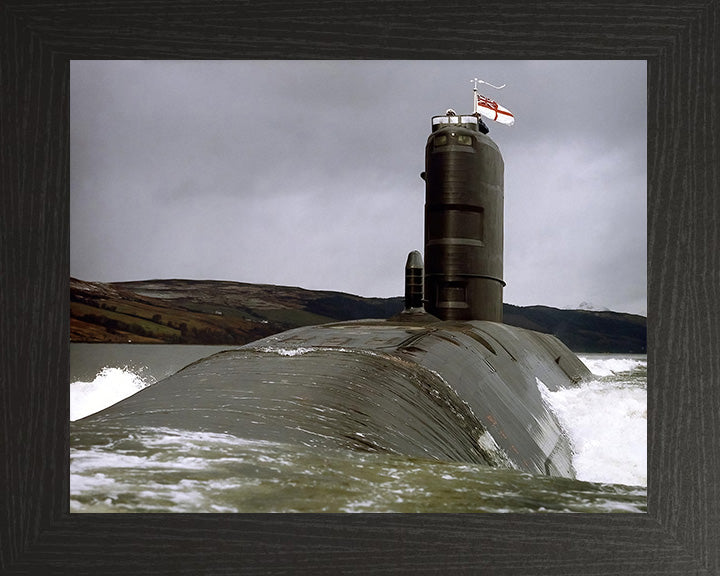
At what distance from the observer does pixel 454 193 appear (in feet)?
23.8

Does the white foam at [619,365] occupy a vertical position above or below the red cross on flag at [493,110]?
below

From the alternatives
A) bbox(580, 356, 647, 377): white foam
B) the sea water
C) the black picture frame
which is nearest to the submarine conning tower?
bbox(580, 356, 647, 377): white foam

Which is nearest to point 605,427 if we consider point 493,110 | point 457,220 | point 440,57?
point 493,110

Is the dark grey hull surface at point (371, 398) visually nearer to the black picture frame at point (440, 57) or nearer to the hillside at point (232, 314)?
the hillside at point (232, 314)

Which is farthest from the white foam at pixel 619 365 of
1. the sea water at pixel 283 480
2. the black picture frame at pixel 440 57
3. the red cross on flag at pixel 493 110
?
the red cross on flag at pixel 493 110

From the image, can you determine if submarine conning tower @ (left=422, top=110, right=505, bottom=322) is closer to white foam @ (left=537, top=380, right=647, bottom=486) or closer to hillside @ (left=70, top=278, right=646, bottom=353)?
hillside @ (left=70, top=278, right=646, bottom=353)

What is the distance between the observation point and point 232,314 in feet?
18.3

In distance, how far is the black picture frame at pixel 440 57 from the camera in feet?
9.76

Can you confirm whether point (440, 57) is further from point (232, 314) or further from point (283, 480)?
point (232, 314)

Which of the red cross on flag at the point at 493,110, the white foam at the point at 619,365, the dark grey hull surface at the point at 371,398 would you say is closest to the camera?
the dark grey hull surface at the point at 371,398

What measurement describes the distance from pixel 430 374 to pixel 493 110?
88.5 inches

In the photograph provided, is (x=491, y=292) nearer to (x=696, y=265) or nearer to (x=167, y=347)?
(x=167, y=347)

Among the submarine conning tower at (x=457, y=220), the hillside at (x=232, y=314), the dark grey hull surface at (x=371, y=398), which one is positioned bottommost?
the dark grey hull surface at (x=371, y=398)

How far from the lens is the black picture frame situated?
2975mm
